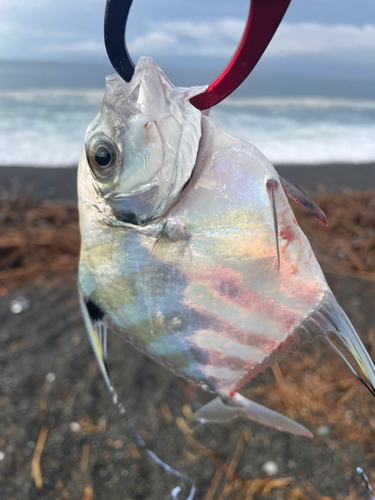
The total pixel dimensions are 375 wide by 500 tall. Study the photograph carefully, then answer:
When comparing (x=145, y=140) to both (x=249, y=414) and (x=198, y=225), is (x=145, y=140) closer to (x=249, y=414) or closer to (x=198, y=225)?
(x=198, y=225)

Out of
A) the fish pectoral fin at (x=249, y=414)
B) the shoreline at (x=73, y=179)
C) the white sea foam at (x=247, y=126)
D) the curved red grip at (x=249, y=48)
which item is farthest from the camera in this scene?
the white sea foam at (x=247, y=126)

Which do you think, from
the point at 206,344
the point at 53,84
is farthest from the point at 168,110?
the point at 53,84

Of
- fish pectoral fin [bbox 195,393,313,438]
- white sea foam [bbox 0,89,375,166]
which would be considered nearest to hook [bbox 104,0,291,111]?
fish pectoral fin [bbox 195,393,313,438]

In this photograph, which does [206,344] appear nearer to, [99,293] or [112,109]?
[99,293]

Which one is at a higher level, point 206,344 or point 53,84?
point 206,344

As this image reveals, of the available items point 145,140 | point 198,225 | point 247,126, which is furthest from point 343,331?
point 247,126

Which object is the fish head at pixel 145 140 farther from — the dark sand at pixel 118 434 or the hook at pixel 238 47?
the dark sand at pixel 118 434

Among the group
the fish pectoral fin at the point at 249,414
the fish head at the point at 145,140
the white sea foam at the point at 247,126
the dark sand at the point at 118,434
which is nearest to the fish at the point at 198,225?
the fish head at the point at 145,140
